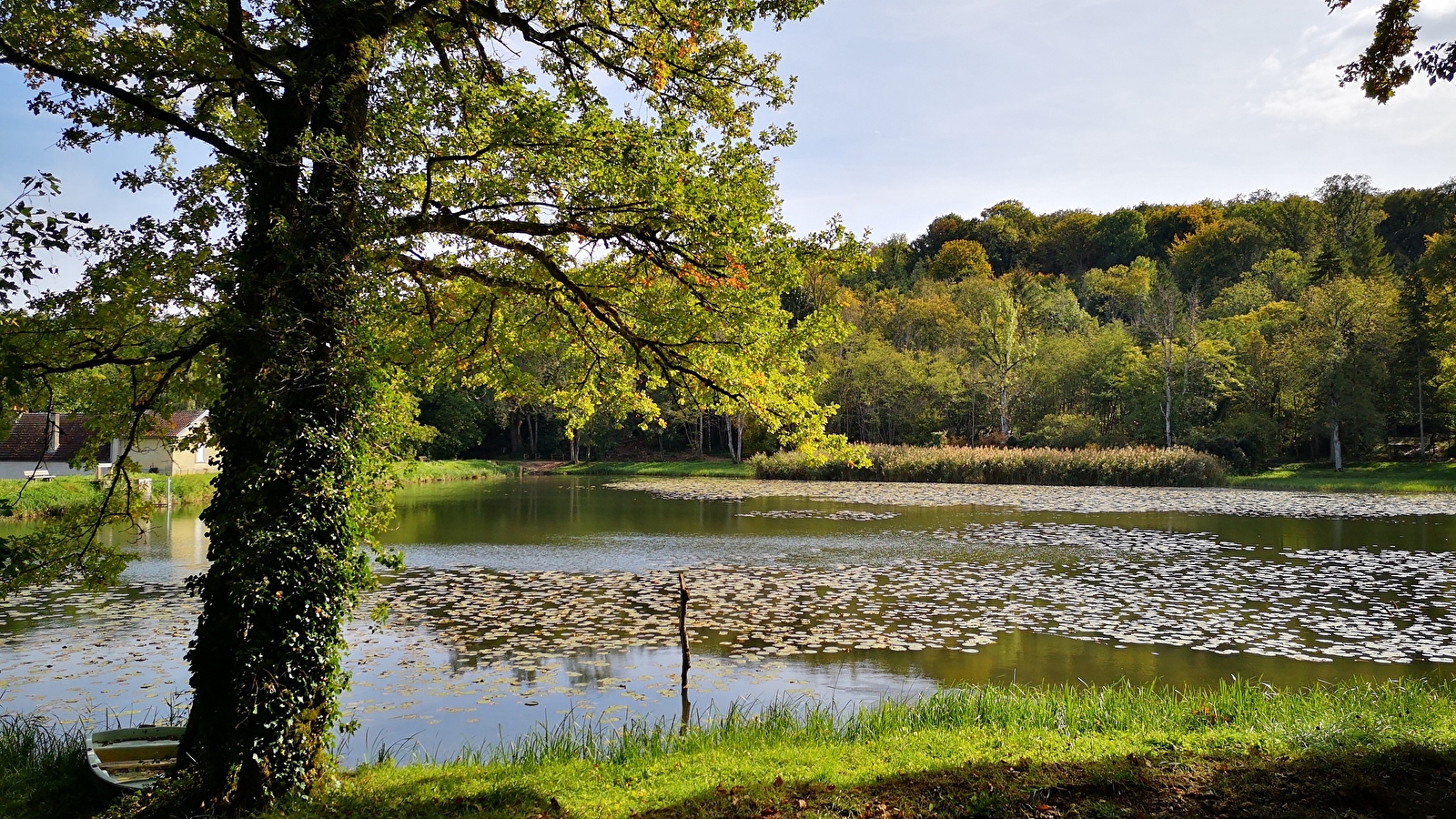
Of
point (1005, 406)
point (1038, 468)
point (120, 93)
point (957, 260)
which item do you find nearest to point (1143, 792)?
point (120, 93)

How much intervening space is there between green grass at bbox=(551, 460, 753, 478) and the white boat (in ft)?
144

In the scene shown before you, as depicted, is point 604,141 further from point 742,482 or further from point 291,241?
point 742,482

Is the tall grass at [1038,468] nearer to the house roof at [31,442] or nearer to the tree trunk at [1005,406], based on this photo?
the tree trunk at [1005,406]

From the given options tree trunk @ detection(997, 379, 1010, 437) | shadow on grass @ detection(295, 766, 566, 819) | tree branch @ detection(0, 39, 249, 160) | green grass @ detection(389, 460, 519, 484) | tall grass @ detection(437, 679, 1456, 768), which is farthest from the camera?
tree trunk @ detection(997, 379, 1010, 437)

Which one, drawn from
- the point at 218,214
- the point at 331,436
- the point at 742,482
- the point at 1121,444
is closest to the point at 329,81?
the point at 218,214

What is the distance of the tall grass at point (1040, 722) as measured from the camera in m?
6.33

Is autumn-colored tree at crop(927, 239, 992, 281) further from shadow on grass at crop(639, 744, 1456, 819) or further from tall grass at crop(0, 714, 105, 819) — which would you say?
tall grass at crop(0, 714, 105, 819)

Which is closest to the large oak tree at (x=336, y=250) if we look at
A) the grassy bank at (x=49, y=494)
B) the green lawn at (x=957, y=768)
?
the green lawn at (x=957, y=768)

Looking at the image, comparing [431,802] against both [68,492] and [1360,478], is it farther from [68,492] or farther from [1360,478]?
[1360,478]

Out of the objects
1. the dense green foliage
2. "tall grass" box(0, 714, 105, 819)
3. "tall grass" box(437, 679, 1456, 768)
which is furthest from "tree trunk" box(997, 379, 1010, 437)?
"tall grass" box(0, 714, 105, 819)

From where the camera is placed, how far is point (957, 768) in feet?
18.0

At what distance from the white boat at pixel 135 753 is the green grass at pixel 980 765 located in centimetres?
125

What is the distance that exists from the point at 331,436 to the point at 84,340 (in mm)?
2395

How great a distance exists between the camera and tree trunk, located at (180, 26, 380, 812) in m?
5.46
